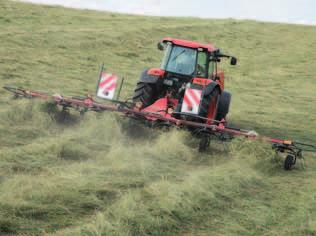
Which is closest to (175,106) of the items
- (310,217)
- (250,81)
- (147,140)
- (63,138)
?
(147,140)

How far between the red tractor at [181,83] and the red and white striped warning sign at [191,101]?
0.45 feet

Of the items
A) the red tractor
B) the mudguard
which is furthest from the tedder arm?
the mudguard

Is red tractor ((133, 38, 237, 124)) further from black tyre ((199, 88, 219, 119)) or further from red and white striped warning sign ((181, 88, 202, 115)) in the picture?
red and white striped warning sign ((181, 88, 202, 115))

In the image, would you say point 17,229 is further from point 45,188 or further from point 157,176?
point 157,176

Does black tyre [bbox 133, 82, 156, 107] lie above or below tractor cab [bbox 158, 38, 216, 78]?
below

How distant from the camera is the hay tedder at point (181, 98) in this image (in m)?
8.34

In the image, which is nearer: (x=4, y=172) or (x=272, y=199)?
(x=4, y=172)

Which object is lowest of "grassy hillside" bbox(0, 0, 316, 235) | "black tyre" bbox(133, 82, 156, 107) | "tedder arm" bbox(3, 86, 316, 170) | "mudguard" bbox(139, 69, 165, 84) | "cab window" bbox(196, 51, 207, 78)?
"grassy hillside" bbox(0, 0, 316, 235)

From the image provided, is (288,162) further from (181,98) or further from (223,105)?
(223,105)

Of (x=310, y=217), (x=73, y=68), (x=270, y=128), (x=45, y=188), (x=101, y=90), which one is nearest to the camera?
(x=45, y=188)

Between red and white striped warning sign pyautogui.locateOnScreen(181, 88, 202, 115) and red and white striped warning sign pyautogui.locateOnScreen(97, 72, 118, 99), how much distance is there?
1176mm

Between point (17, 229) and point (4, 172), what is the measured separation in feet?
4.81

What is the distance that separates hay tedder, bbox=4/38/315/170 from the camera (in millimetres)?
8336

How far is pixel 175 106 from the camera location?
9.62 m
